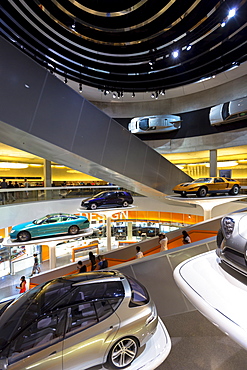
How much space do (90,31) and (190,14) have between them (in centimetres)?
518

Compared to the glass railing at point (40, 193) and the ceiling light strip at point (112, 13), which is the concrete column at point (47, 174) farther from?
the ceiling light strip at point (112, 13)

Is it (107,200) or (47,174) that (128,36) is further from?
(47,174)

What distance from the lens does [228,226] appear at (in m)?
2.05

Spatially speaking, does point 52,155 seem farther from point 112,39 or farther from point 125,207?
point 112,39

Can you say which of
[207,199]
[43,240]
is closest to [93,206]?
[43,240]

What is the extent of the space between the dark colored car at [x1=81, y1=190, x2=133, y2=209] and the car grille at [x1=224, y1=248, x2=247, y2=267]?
985cm

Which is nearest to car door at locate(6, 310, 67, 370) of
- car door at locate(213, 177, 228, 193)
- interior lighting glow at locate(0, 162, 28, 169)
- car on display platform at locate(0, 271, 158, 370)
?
car on display platform at locate(0, 271, 158, 370)

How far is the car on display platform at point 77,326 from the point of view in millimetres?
2270

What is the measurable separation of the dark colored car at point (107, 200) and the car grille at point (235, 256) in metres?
9.85

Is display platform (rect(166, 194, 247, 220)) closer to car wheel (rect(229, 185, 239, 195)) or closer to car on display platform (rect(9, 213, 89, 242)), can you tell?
car wheel (rect(229, 185, 239, 195))

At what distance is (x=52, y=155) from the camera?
22.7ft

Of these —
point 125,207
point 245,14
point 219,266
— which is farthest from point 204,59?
point 219,266

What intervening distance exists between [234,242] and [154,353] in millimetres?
1937

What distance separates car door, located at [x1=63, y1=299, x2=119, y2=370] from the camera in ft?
7.64
